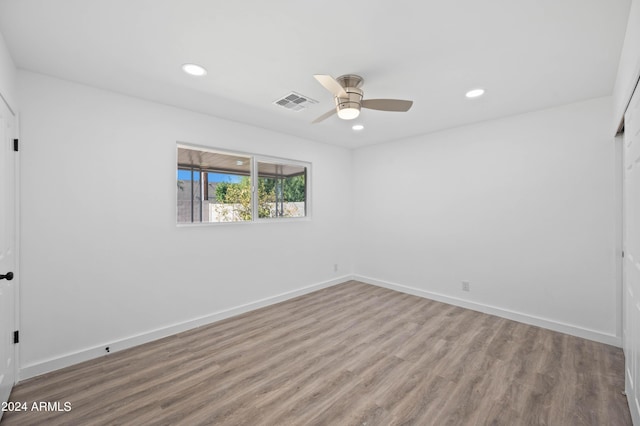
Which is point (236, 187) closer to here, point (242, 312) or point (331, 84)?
point (242, 312)

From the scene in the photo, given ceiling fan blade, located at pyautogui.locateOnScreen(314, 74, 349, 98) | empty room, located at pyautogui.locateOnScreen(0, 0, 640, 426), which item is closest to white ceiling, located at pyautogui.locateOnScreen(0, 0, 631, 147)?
empty room, located at pyautogui.locateOnScreen(0, 0, 640, 426)

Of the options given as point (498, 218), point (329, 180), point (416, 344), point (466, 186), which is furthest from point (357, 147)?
point (416, 344)

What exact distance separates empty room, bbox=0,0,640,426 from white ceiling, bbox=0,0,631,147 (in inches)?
0.7

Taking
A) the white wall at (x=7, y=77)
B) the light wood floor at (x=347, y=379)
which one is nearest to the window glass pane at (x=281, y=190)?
the light wood floor at (x=347, y=379)

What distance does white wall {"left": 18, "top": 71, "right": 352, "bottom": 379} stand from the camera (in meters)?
2.31

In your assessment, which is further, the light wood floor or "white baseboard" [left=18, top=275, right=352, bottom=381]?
"white baseboard" [left=18, top=275, right=352, bottom=381]

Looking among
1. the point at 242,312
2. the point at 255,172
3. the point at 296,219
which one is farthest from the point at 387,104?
the point at 242,312

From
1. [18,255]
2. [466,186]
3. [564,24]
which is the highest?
[564,24]

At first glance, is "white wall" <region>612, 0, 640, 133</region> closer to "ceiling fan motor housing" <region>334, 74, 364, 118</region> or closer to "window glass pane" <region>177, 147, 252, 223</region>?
"ceiling fan motor housing" <region>334, 74, 364, 118</region>

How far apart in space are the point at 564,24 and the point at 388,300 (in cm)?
349

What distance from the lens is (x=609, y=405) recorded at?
6.36 feet

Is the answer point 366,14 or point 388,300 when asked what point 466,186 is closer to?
point 388,300

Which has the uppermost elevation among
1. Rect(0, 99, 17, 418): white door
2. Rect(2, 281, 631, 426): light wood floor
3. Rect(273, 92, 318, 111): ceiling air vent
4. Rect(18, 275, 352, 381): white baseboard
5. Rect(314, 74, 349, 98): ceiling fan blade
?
Rect(273, 92, 318, 111): ceiling air vent

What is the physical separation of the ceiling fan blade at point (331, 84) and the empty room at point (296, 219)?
4cm
